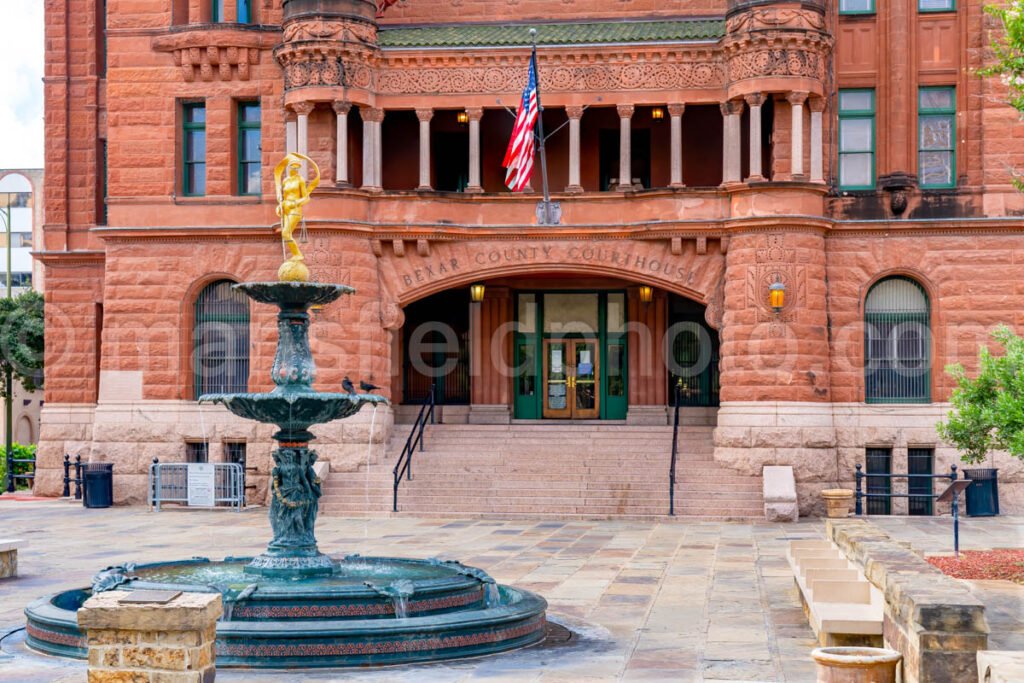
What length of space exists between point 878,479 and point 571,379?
26.4 ft

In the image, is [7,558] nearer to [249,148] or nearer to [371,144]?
[371,144]

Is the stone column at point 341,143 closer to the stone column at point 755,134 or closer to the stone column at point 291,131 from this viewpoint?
the stone column at point 291,131

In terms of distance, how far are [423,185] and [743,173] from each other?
23.6ft

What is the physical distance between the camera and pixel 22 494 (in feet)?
117

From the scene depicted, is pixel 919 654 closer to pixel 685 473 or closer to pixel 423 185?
pixel 685 473

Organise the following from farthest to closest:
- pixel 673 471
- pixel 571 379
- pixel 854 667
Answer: pixel 571 379 → pixel 673 471 → pixel 854 667

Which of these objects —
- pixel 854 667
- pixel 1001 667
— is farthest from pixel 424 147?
pixel 1001 667

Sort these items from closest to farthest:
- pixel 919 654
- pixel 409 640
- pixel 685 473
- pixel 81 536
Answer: pixel 919 654 < pixel 409 640 < pixel 81 536 < pixel 685 473

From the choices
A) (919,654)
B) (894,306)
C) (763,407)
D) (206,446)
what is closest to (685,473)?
(763,407)

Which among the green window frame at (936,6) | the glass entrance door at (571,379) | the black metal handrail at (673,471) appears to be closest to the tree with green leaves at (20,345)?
the glass entrance door at (571,379)

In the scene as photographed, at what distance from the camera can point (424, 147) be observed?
31.2 metres

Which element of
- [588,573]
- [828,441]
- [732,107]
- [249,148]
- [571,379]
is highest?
[732,107]

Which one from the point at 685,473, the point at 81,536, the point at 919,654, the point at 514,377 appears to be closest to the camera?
the point at 919,654

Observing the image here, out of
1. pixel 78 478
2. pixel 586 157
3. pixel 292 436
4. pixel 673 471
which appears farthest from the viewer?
pixel 586 157
